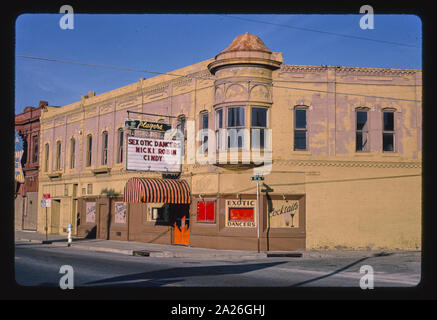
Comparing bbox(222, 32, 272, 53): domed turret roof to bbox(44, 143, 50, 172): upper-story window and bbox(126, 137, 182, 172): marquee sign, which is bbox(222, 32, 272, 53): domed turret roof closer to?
bbox(126, 137, 182, 172): marquee sign

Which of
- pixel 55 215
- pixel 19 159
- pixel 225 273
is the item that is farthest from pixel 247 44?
pixel 19 159

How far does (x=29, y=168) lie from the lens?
4259 cm

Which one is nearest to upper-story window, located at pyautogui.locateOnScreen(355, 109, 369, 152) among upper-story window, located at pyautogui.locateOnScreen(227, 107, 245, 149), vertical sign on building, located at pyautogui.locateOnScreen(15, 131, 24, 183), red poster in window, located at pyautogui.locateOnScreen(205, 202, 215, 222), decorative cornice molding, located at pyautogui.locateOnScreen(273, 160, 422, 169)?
decorative cornice molding, located at pyautogui.locateOnScreen(273, 160, 422, 169)

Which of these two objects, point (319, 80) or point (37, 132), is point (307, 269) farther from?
point (37, 132)

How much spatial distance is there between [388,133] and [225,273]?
13.5m

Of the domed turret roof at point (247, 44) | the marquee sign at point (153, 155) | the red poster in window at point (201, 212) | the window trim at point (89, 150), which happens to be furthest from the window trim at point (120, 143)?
the domed turret roof at point (247, 44)

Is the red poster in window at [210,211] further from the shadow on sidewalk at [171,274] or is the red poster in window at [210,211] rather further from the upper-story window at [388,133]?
the upper-story window at [388,133]

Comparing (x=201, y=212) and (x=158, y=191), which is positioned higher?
(x=158, y=191)

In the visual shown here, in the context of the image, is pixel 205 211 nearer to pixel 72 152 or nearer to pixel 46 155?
pixel 72 152

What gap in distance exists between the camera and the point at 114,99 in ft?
107

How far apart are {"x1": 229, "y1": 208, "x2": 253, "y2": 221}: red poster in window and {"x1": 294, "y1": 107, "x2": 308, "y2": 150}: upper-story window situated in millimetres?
3947

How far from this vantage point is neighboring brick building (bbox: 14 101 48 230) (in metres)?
42.0
